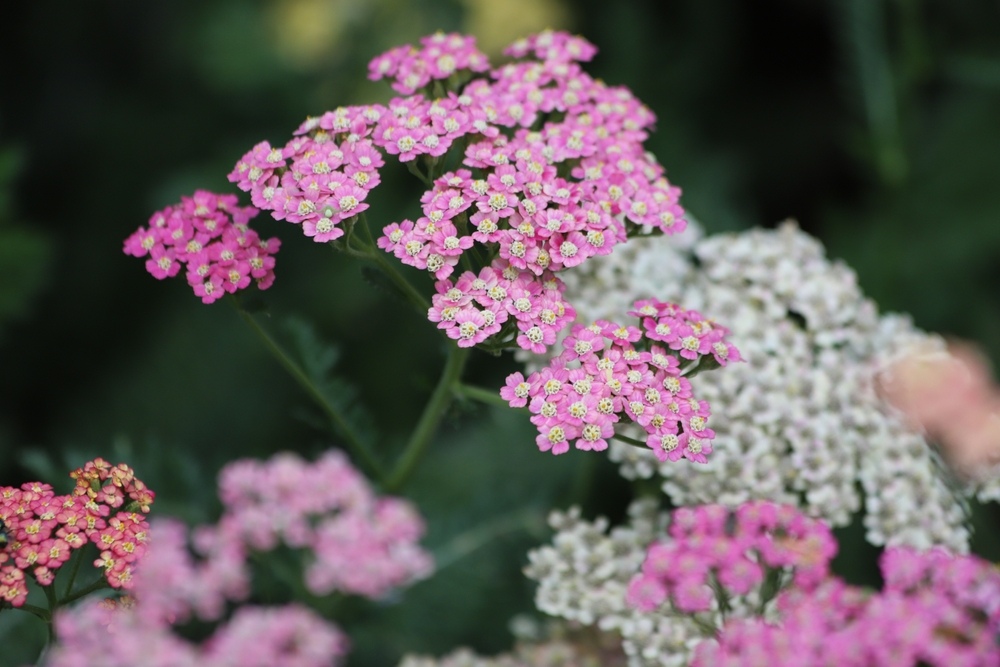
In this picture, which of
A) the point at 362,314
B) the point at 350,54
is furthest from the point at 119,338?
the point at 350,54

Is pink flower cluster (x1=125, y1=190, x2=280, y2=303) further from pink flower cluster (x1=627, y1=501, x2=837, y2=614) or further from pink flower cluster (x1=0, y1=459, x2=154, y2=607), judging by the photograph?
pink flower cluster (x1=627, y1=501, x2=837, y2=614)

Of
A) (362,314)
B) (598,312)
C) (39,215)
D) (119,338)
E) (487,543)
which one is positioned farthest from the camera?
(39,215)

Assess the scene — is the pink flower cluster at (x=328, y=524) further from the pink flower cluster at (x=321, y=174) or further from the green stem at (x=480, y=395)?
the pink flower cluster at (x=321, y=174)

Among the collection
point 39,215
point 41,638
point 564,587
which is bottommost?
point 41,638

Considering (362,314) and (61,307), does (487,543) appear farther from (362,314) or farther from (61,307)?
(61,307)

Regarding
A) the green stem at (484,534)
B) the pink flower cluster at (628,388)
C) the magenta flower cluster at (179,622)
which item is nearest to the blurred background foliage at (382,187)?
the green stem at (484,534)

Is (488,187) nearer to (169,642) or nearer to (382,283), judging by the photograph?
(382,283)

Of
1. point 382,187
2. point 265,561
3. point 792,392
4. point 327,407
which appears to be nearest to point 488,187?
point 327,407
